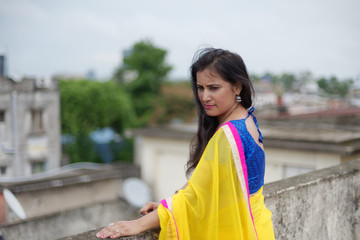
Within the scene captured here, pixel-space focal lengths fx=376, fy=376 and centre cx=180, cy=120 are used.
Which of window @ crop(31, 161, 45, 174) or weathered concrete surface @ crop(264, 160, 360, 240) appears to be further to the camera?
window @ crop(31, 161, 45, 174)

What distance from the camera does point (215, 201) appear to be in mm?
1679

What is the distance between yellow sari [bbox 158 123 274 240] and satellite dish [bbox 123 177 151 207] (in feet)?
29.2

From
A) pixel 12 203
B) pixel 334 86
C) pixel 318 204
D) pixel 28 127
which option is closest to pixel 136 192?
pixel 12 203

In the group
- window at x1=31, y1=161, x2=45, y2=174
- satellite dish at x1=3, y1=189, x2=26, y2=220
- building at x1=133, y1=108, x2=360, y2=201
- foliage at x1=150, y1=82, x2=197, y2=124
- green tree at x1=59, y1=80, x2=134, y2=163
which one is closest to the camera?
satellite dish at x1=3, y1=189, x2=26, y2=220

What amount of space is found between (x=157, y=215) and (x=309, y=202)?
1.52 metres

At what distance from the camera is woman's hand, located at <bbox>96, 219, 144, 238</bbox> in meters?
1.76

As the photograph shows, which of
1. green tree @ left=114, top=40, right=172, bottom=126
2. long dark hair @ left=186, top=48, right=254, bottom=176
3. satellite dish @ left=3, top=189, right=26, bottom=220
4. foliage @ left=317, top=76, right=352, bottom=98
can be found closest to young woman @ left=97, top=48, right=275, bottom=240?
long dark hair @ left=186, top=48, right=254, bottom=176

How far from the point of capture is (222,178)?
1693 millimetres

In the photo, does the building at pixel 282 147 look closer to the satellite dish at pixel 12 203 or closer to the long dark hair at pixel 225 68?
the satellite dish at pixel 12 203

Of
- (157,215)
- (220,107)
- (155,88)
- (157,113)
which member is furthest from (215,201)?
(155,88)

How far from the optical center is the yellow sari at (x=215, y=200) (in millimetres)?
1677

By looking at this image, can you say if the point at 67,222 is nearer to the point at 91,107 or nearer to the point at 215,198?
the point at 215,198

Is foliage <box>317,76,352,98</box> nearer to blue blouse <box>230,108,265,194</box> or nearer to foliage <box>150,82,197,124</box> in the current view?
blue blouse <box>230,108,265,194</box>

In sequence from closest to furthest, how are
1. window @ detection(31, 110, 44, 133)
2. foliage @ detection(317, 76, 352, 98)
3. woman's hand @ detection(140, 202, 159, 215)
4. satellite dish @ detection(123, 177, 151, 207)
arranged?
woman's hand @ detection(140, 202, 159, 215), satellite dish @ detection(123, 177, 151, 207), foliage @ detection(317, 76, 352, 98), window @ detection(31, 110, 44, 133)
